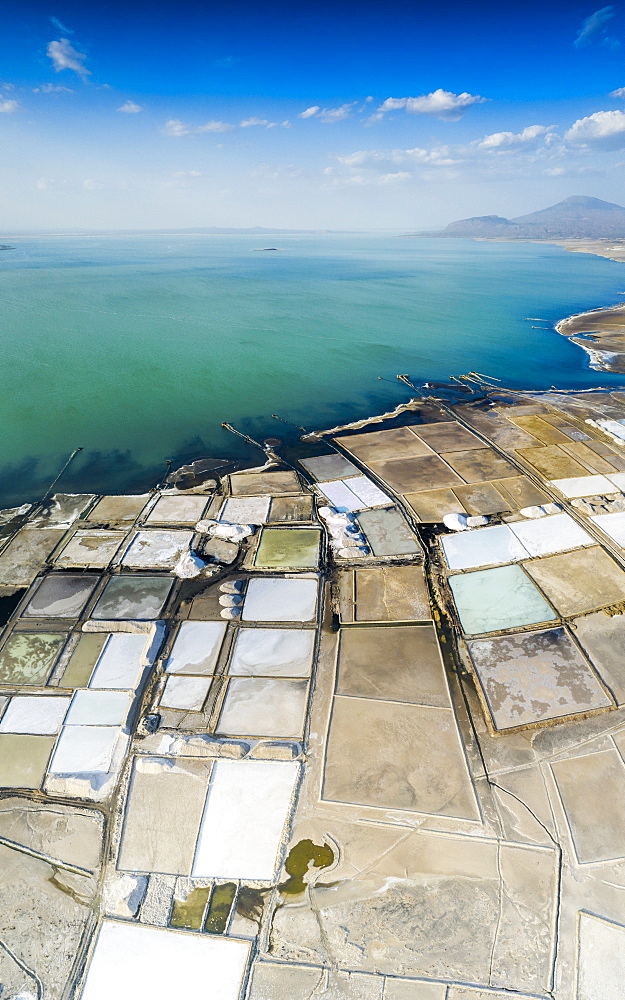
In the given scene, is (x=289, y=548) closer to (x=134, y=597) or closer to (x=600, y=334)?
(x=134, y=597)

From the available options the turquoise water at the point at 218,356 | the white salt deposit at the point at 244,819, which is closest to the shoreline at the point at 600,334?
the turquoise water at the point at 218,356

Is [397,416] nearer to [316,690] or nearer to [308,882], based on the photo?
[316,690]

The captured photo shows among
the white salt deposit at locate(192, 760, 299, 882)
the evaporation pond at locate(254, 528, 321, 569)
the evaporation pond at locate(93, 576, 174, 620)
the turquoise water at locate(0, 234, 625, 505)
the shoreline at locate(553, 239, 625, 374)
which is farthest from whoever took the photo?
the shoreline at locate(553, 239, 625, 374)

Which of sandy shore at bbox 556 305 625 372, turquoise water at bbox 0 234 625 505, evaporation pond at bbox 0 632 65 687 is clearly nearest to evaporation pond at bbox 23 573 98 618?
evaporation pond at bbox 0 632 65 687

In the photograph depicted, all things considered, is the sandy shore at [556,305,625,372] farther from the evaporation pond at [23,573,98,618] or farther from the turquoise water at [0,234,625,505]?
the evaporation pond at [23,573,98,618]

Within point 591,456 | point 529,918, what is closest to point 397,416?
point 591,456

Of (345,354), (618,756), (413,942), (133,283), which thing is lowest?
(413,942)

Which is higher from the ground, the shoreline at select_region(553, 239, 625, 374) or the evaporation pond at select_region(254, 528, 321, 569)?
the shoreline at select_region(553, 239, 625, 374)

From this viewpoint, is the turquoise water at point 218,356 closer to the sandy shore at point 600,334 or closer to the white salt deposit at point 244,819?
the sandy shore at point 600,334
